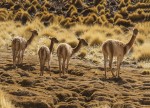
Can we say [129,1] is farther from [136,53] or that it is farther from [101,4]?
[136,53]

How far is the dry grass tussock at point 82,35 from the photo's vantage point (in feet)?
75.1

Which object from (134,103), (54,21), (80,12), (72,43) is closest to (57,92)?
(134,103)

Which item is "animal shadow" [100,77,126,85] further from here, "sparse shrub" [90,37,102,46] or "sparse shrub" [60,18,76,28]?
"sparse shrub" [60,18,76,28]

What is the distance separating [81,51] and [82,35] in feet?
19.6

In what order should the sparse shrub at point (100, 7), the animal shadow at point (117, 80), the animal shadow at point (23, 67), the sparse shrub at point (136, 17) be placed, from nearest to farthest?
the animal shadow at point (117, 80)
the animal shadow at point (23, 67)
the sparse shrub at point (136, 17)
the sparse shrub at point (100, 7)

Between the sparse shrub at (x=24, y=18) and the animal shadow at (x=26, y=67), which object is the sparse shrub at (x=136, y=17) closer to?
the sparse shrub at (x=24, y=18)

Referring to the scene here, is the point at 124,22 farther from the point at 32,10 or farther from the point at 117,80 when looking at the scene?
the point at 117,80

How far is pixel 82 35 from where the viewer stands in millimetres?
27781

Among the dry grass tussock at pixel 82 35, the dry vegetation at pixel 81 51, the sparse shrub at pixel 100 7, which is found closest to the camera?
the dry vegetation at pixel 81 51

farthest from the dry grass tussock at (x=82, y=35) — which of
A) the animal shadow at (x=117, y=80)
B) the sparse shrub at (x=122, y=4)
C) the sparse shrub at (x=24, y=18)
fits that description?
the sparse shrub at (x=122, y=4)

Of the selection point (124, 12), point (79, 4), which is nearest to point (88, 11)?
point (79, 4)

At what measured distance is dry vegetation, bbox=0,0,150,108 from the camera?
10.5m

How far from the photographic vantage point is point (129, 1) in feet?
135

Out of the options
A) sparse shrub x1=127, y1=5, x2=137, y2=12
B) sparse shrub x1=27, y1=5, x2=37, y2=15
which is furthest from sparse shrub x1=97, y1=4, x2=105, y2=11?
sparse shrub x1=27, y1=5, x2=37, y2=15
